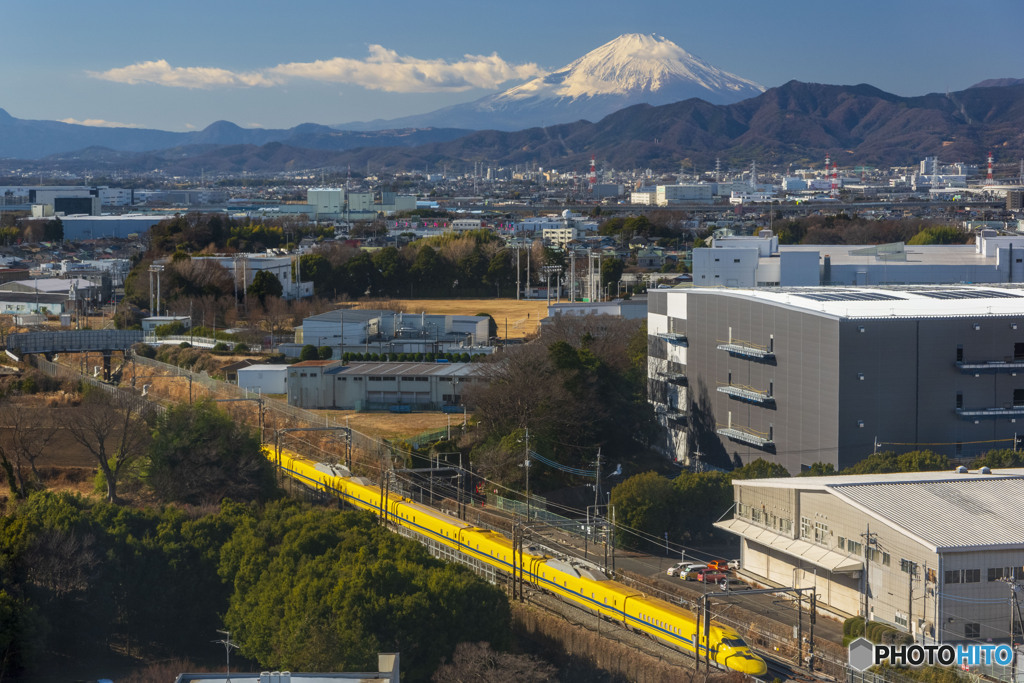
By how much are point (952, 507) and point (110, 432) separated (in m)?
6.79

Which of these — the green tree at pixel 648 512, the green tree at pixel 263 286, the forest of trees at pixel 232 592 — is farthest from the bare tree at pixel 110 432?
the green tree at pixel 263 286

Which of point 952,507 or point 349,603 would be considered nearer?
point 349,603

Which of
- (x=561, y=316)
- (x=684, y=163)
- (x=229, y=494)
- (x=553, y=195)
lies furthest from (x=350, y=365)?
(x=684, y=163)

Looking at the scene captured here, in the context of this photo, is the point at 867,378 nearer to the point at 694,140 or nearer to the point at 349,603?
the point at 349,603

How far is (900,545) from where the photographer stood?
6.39 m

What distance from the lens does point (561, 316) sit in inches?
603

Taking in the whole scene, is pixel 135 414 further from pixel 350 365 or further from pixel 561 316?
pixel 561 316

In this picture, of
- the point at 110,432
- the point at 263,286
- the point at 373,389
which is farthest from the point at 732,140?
the point at 110,432

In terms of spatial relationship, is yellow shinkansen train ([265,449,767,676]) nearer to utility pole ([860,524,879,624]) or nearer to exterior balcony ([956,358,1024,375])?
utility pole ([860,524,879,624])

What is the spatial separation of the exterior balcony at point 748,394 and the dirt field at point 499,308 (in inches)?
275

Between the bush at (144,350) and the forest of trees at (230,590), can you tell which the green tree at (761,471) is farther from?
the bush at (144,350)

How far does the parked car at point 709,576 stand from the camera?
7.45 meters

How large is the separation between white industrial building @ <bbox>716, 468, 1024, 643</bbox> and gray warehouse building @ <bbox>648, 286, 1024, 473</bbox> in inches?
60.1

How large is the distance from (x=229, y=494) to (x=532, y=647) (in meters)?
2.90
